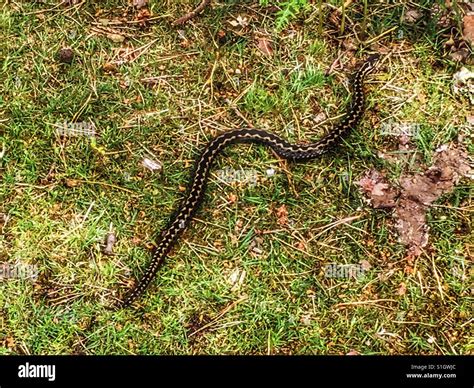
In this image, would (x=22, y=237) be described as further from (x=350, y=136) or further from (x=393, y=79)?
(x=393, y=79)

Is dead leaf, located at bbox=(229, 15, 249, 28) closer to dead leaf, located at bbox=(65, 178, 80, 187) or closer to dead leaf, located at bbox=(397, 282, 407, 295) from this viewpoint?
dead leaf, located at bbox=(65, 178, 80, 187)

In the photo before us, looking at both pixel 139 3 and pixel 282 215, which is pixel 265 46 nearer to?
pixel 139 3

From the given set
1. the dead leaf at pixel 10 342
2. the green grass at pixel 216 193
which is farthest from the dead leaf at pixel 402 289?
the dead leaf at pixel 10 342

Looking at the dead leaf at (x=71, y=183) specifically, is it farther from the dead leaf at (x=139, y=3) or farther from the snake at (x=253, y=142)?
the dead leaf at (x=139, y=3)

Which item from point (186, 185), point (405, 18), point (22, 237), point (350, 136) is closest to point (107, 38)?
point (186, 185)

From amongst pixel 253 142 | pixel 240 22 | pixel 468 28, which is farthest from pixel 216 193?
pixel 468 28
